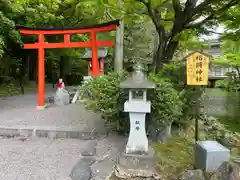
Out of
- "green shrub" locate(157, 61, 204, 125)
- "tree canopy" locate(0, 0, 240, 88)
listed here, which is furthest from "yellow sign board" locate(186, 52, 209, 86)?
"tree canopy" locate(0, 0, 240, 88)

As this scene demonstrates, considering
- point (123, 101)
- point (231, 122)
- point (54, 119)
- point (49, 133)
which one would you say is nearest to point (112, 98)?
point (123, 101)

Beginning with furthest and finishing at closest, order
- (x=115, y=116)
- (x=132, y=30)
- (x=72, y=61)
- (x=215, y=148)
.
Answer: (x=72, y=61)
(x=132, y=30)
(x=115, y=116)
(x=215, y=148)

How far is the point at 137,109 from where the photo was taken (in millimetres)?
3791

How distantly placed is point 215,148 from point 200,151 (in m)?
0.22

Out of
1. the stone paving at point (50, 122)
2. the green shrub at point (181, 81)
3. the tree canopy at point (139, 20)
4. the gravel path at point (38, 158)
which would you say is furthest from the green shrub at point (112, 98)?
the tree canopy at point (139, 20)

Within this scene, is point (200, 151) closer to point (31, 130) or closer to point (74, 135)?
point (74, 135)

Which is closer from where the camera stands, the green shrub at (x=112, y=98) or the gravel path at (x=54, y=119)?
the green shrub at (x=112, y=98)

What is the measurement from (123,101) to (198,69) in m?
1.60

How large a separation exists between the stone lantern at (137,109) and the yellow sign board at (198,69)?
1.09 metres

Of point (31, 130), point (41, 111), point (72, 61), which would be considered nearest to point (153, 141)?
point (31, 130)

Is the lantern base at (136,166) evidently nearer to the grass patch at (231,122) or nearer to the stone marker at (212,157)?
the stone marker at (212,157)

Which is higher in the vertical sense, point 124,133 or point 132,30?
point 132,30

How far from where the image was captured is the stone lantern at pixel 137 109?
378 cm

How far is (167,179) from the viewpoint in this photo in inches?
133
